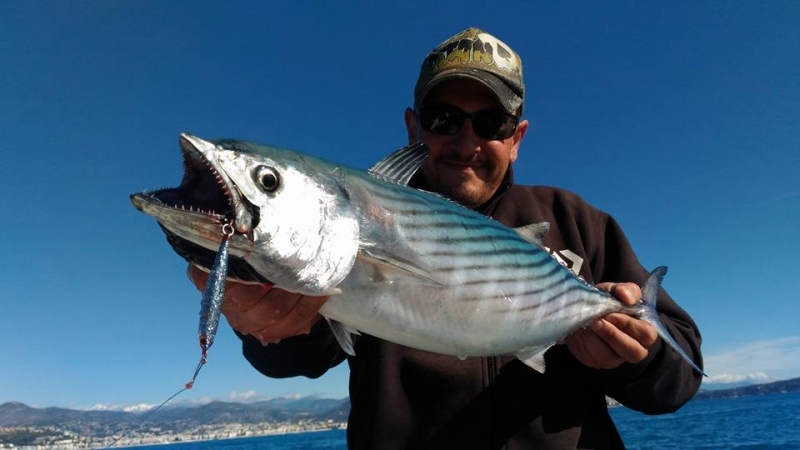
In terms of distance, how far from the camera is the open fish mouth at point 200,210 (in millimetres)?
1731

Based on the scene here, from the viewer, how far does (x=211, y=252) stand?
181 centimetres

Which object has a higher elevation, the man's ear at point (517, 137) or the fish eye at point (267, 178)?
the man's ear at point (517, 137)

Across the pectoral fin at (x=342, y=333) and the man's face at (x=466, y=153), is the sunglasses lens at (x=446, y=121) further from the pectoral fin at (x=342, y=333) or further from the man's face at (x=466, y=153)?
the pectoral fin at (x=342, y=333)

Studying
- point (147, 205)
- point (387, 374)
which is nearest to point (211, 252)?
point (147, 205)

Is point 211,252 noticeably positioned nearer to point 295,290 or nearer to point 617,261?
point 295,290

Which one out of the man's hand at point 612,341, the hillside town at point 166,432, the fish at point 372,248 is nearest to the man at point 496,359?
the man's hand at point 612,341

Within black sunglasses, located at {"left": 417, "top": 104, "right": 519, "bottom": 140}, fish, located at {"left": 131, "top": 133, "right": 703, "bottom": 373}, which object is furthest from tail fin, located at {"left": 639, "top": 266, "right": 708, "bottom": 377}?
black sunglasses, located at {"left": 417, "top": 104, "right": 519, "bottom": 140}

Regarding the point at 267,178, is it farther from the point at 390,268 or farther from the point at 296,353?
the point at 296,353

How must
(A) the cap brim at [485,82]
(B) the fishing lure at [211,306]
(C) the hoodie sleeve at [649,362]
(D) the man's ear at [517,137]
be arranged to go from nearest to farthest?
1. (B) the fishing lure at [211,306]
2. (C) the hoodie sleeve at [649,362]
3. (A) the cap brim at [485,82]
4. (D) the man's ear at [517,137]

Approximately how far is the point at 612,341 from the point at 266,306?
6.02 feet

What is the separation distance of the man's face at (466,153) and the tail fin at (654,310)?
1.31 m

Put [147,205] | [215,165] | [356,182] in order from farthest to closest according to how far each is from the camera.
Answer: [356,182] → [215,165] → [147,205]

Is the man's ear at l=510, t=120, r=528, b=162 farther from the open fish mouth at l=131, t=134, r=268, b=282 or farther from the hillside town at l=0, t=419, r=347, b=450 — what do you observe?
the hillside town at l=0, t=419, r=347, b=450

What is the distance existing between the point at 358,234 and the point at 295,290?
13.4 inches
